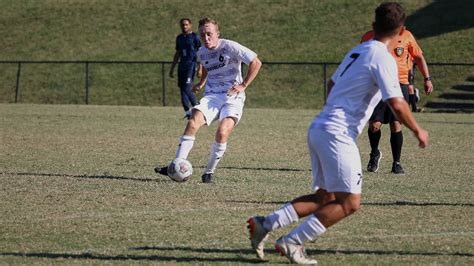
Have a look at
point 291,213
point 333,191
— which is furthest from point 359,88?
point 291,213

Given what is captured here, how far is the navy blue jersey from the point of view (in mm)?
23766

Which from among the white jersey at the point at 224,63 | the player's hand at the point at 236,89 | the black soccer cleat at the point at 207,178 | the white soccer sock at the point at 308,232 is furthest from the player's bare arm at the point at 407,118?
the white jersey at the point at 224,63

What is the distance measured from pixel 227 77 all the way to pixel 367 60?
17.9ft

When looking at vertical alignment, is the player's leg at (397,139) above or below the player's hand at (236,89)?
below

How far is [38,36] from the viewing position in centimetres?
4353

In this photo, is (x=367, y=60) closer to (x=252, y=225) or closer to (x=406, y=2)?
(x=252, y=225)

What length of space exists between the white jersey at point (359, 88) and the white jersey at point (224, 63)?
5035mm

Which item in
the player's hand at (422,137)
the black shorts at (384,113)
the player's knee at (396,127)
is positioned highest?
the player's hand at (422,137)

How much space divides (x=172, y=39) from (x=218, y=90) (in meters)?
30.5

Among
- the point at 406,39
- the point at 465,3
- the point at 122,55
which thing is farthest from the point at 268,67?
the point at 406,39

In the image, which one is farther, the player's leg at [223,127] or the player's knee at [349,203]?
the player's leg at [223,127]

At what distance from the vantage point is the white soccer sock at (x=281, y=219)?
265 inches

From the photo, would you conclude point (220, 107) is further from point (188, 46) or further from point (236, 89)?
point (188, 46)

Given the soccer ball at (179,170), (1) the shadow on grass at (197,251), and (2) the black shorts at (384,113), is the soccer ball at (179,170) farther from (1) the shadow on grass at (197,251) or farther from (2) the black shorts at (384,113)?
(1) the shadow on grass at (197,251)
